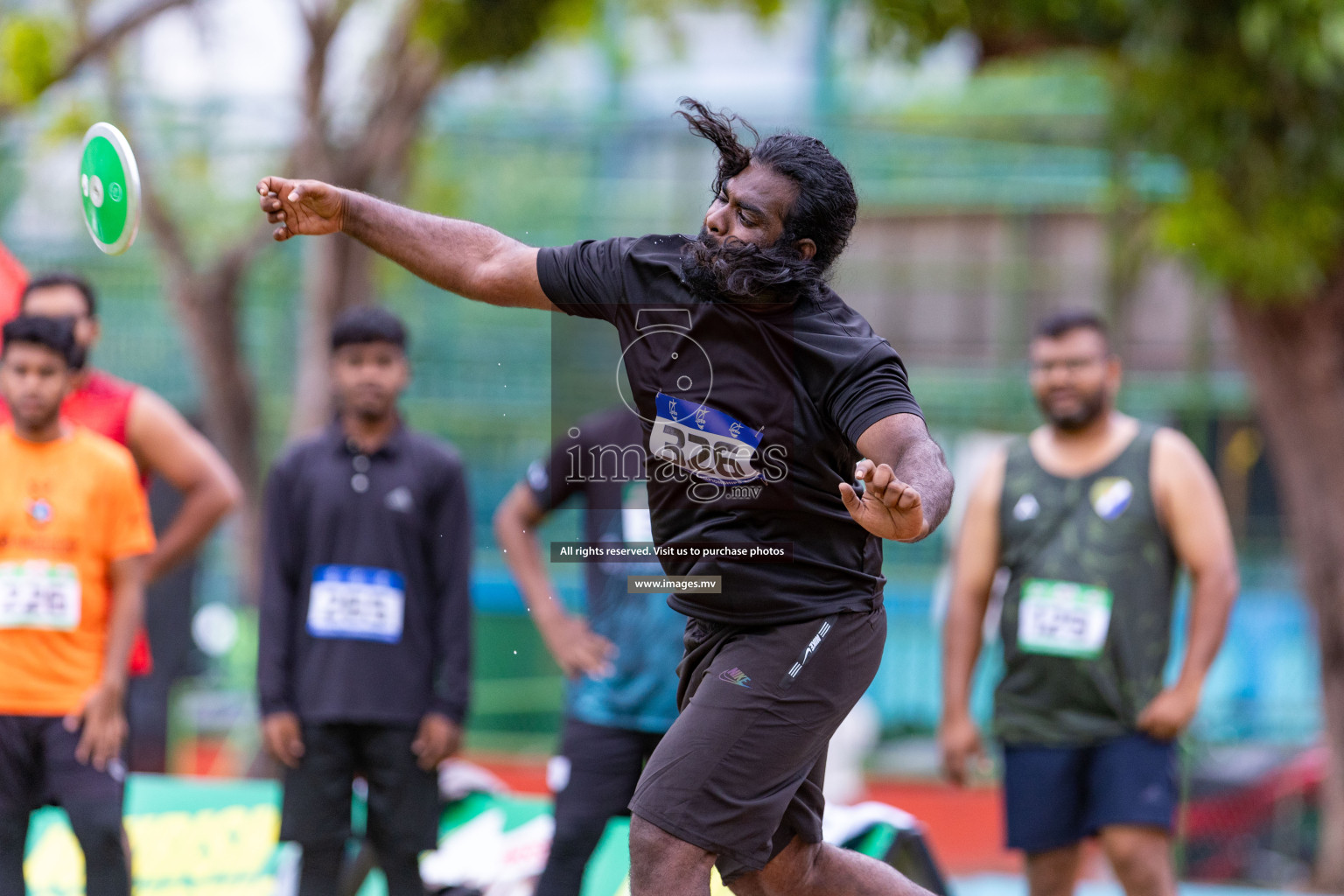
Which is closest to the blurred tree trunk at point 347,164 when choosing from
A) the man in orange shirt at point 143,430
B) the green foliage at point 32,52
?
the green foliage at point 32,52

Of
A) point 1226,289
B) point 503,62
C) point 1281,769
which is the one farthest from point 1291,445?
point 503,62

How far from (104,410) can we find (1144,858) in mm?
3691

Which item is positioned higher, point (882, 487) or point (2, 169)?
point (2, 169)

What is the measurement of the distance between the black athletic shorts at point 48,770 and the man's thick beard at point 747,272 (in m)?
2.44

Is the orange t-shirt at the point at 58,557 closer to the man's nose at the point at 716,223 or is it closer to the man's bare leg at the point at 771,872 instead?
the man's bare leg at the point at 771,872

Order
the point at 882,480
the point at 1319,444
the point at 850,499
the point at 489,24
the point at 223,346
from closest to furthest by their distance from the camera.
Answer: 1. the point at 882,480
2. the point at 850,499
3. the point at 1319,444
4. the point at 489,24
5. the point at 223,346

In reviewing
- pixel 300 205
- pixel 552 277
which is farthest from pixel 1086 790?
pixel 300 205

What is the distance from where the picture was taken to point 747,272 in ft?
9.66

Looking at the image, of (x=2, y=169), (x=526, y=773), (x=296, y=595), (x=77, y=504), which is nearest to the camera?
(x=77, y=504)

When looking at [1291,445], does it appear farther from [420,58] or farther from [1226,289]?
[420,58]

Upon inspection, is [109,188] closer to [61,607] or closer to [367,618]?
[61,607]

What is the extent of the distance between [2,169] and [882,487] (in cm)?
884

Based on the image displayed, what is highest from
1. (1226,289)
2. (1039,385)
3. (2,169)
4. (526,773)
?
(2,169)

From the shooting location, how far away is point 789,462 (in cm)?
301
